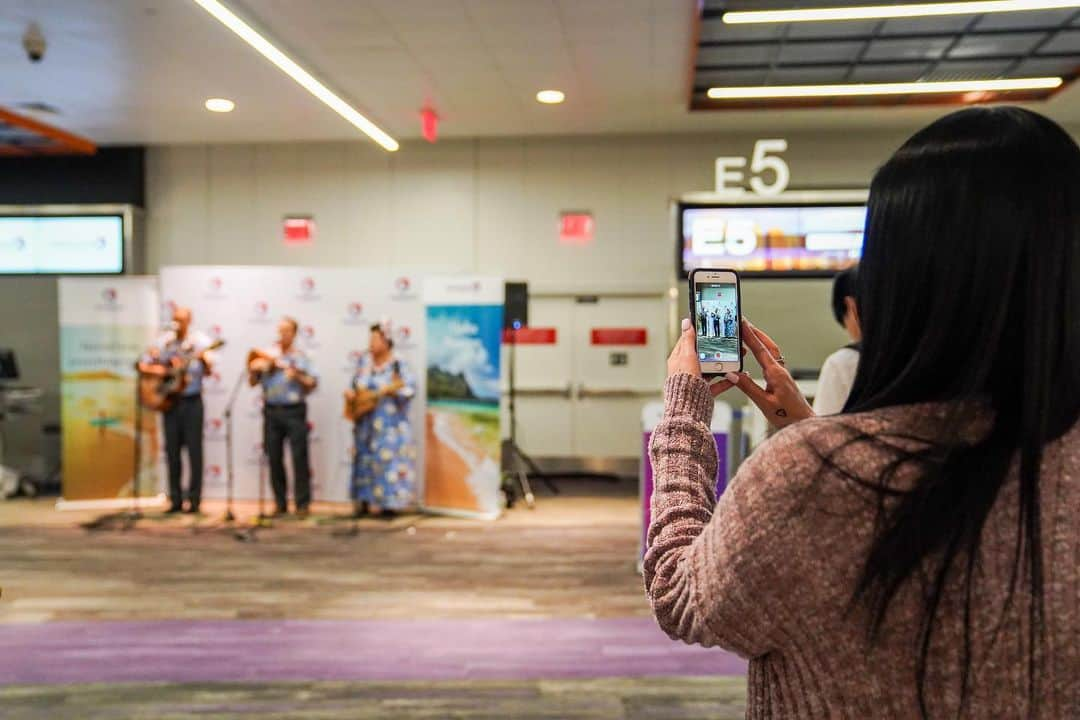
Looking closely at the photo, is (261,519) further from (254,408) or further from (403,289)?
(403,289)

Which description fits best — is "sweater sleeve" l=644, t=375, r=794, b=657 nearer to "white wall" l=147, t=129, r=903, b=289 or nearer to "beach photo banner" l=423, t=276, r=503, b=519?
"beach photo banner" l=423, t=276, r=503, b=519

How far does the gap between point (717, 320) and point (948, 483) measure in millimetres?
485

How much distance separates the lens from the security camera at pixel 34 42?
568 cm

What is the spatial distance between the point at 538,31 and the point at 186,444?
4.48 meters

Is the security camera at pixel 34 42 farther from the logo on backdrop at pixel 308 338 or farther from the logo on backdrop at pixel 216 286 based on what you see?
the logo on backdrop at pixel 308 338

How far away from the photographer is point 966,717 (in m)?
0.75

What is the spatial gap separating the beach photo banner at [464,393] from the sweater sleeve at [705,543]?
640cm

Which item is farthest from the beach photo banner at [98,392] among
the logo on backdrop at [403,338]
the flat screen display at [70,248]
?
the logo on backdrop at [403,338]

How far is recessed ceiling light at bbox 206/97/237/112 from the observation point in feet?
24.6

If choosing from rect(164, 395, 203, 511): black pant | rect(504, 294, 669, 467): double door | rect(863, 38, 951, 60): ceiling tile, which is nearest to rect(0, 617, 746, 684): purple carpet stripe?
rect(164, 395, 203, 511): black pant

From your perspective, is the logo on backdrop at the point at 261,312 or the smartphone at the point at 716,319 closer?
the smartphone at the point at 716,319

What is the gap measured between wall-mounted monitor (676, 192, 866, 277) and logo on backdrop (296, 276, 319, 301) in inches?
126

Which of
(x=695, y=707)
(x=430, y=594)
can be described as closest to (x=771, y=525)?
(x=695, y=707)

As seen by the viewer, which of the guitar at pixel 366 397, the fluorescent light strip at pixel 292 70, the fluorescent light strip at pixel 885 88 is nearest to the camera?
the fluorescent light strip at pixel 292 70
